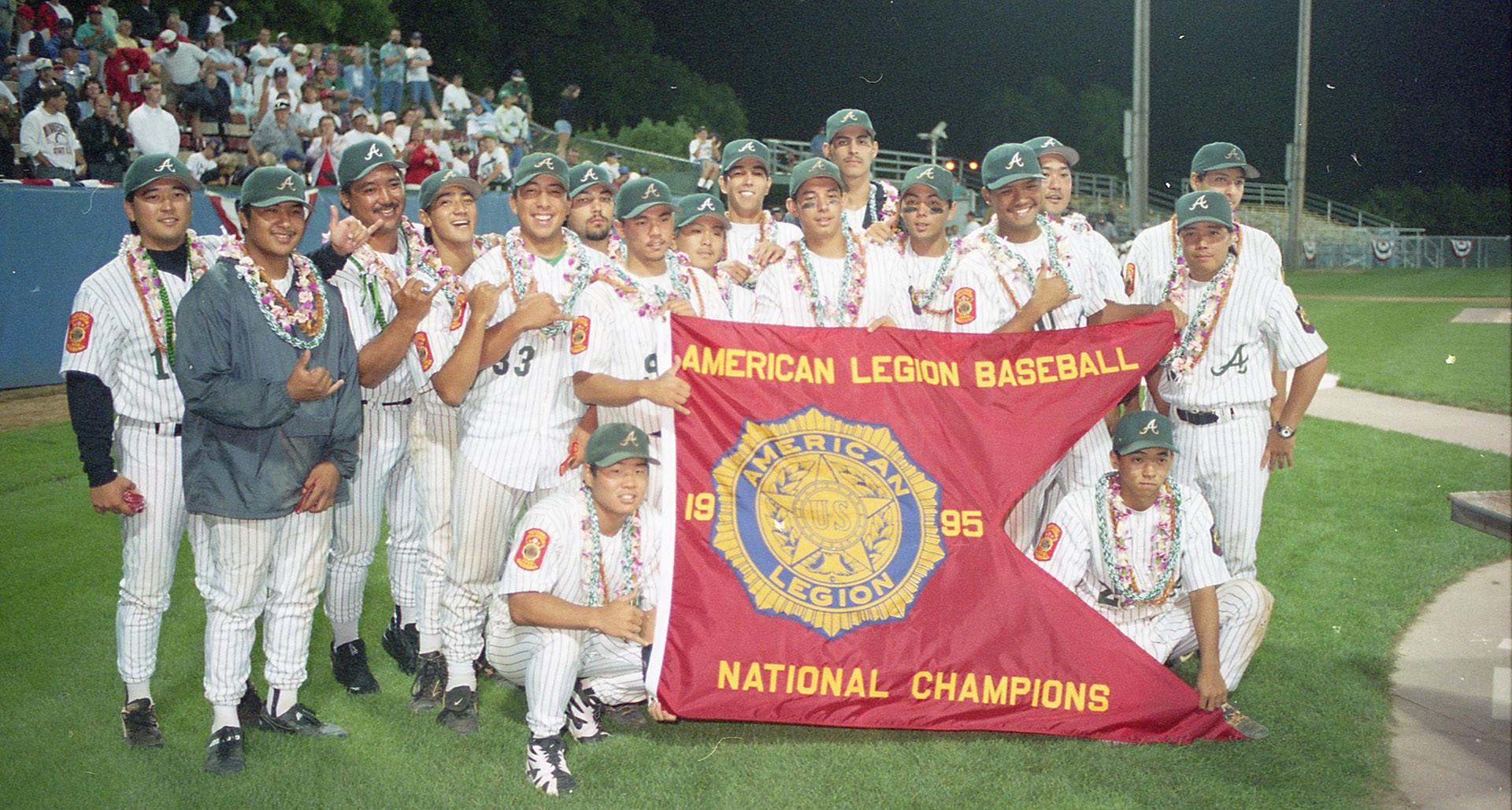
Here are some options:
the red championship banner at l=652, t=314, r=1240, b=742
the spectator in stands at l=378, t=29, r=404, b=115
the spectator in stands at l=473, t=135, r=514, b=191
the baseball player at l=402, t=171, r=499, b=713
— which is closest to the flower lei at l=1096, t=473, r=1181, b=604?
the red championship banner at l=652, t=314, r=1240, b=742

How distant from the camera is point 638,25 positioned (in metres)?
46.5

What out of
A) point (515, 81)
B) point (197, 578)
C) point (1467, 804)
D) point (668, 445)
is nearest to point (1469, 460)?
point (1467, 804)

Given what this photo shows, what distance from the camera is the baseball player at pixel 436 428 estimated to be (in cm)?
502

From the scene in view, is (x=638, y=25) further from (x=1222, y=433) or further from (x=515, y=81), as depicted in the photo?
(x=1222, y=433)

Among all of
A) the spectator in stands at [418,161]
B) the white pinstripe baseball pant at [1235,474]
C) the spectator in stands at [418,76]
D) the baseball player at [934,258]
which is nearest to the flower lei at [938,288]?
the baseball player at [934,258]

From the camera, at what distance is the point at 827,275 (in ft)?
17.4

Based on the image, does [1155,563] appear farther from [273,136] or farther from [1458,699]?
[273,136]

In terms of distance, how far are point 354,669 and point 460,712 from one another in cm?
75

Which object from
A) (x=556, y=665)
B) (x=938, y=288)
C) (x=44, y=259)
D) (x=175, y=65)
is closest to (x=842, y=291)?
(x=938, y=288)

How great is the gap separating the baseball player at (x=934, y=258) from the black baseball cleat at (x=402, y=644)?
2.83m

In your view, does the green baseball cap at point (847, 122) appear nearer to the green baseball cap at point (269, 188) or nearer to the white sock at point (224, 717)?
the green baseball cap at point (269, 188)

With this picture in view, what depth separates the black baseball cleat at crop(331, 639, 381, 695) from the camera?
522 centimetres

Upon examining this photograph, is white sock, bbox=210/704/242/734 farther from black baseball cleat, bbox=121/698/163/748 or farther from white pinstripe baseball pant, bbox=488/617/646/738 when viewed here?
white pinstripe baseball pant, bbox=488/617/646/738

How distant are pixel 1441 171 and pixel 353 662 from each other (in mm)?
70423
